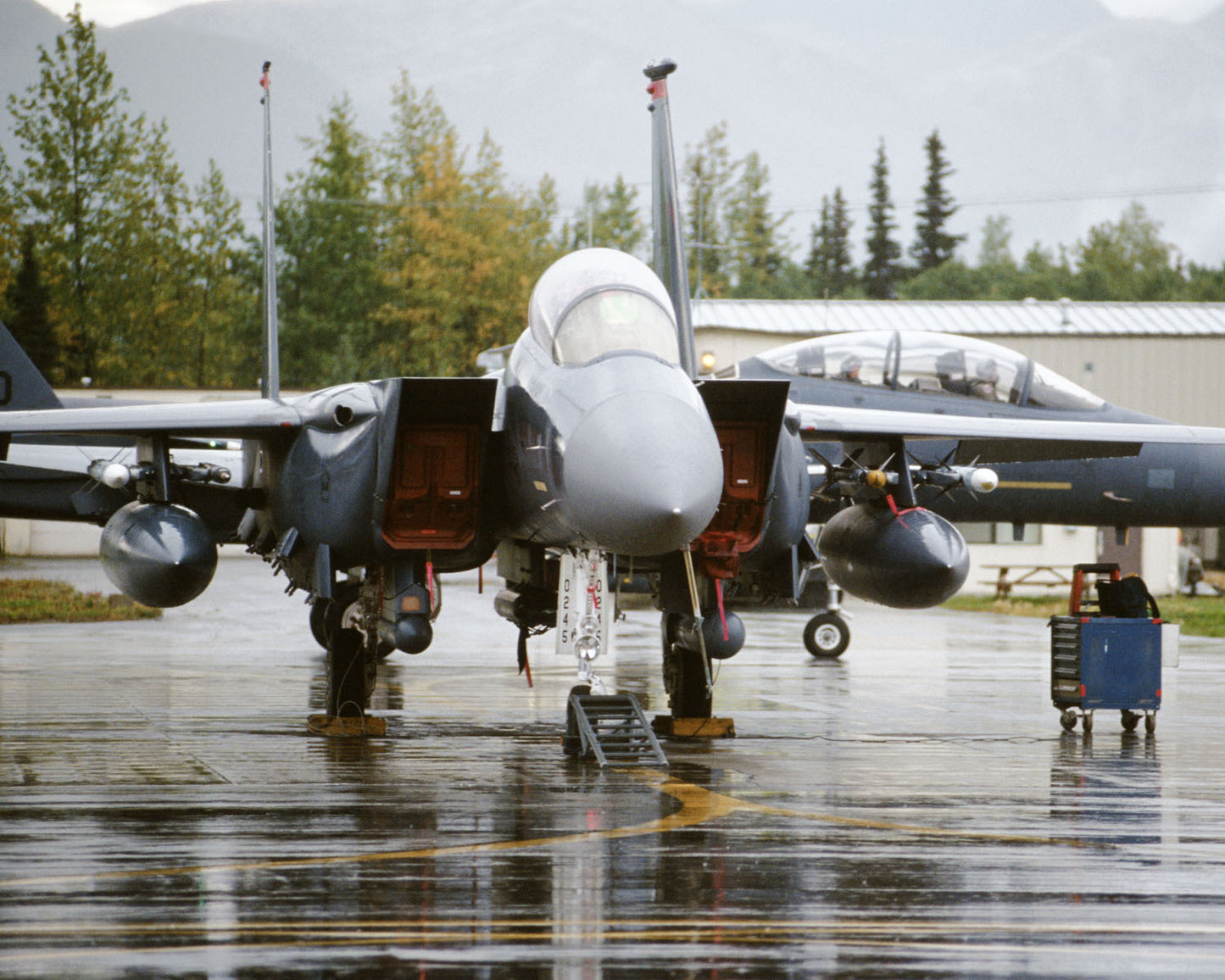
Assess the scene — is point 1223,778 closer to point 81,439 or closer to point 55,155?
point 81,439

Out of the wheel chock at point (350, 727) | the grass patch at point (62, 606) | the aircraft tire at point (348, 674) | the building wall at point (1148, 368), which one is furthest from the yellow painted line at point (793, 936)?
the building wall at point (1148, 368)

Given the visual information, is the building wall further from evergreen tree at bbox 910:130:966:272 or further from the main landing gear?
evergreen tree at bbox 910:130:966:272

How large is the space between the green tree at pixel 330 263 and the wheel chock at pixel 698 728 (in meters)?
55.1

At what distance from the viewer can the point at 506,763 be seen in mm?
10789

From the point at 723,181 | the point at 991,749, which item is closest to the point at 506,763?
the point at 991,749

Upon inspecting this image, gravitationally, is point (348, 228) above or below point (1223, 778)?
above

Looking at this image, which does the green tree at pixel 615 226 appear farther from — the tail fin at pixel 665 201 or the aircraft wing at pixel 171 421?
the aircraft wing at pixel 171 421

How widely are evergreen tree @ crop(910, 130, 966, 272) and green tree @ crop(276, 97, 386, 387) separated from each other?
4781 centimetres

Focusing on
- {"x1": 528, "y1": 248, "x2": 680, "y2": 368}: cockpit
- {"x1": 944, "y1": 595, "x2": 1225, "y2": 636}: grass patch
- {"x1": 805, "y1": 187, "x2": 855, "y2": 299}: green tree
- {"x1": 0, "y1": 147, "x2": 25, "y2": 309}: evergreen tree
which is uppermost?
{"x1": 805, "y1": 187, "x2": 855, "y2": 299}: green tree

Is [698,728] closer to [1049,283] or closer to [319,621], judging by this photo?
[319,621]

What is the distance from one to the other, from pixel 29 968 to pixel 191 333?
205 ft

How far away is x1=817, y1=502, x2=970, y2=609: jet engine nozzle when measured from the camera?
12.4 m

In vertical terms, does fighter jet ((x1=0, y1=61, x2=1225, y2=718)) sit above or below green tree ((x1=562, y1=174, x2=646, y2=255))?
below

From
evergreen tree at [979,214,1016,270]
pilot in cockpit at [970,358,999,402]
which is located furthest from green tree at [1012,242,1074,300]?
pilot in cockpit at [970,358,999,402]
